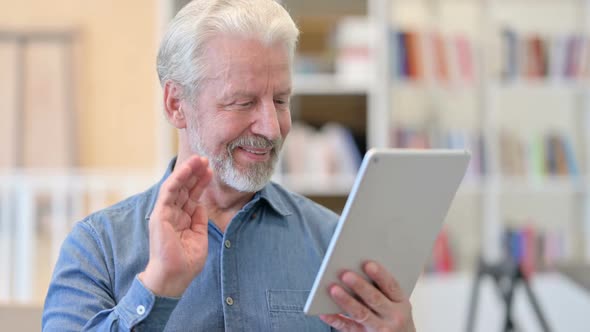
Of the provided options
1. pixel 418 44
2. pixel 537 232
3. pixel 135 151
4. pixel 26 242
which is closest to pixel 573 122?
pixel 537 232

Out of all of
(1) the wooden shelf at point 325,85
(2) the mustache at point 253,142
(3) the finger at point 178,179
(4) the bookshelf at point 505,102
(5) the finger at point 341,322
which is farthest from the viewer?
(4) the bookshelf at point 505,102

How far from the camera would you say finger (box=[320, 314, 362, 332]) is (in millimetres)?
1265

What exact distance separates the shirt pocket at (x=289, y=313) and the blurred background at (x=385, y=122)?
1.51m

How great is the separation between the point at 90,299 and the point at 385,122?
2.35 m

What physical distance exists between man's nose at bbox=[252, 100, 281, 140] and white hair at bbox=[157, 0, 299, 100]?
109 mm

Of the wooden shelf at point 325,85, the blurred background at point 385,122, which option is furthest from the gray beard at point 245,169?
the wooden shelf at point 325,85

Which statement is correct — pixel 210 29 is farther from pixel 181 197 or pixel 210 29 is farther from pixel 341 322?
pixel 341 322

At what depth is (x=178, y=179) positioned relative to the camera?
3.62 ft

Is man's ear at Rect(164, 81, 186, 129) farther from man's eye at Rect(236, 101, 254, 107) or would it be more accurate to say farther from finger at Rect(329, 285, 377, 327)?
finger at Rect(329, 285, 377, 327)

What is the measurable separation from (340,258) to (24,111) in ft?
11.8

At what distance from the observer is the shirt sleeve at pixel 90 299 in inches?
45.1

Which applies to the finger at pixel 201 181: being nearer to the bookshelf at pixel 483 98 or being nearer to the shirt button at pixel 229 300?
the shirt button at pixel 229 300

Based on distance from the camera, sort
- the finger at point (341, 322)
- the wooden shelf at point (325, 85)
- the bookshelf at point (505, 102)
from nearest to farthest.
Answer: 1. the finger at point (341, 322)
2. the wooden shelf at point (325, 85)
3. the bookshelf at point (505, 102)

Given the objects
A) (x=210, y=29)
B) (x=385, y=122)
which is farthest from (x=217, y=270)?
(x=385, y=122)
